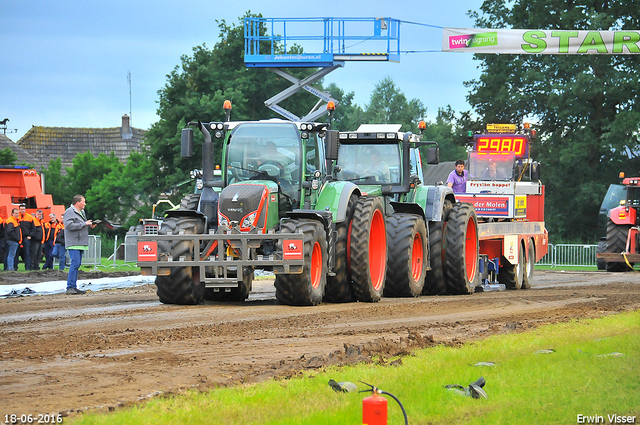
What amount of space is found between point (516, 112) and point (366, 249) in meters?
30.6

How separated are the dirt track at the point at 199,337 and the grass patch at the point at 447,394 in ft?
1.31

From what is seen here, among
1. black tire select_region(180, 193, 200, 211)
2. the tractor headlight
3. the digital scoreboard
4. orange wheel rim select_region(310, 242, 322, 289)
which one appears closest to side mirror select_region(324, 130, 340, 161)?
orange wheel rim select_region(310, 242, 322, 289)

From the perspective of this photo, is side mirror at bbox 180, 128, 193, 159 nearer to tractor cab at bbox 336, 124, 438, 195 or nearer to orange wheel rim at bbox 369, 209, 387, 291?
orange wheel rim at bbox 369, 209, 387, 291

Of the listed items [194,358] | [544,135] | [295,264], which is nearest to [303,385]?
[194,358]

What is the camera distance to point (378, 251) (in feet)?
49.6

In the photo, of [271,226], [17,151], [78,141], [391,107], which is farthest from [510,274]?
[391,107]

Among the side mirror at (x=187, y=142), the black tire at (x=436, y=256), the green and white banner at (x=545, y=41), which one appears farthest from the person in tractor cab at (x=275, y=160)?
the green and white banner at (x=545, y=41)

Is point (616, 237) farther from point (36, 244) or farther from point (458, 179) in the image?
point (36, 244)

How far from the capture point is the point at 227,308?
1312cm

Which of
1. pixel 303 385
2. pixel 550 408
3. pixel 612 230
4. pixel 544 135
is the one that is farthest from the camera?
pixel 544 135

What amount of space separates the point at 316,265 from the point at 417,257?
347 cm

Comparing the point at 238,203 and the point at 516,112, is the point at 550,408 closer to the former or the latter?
the point at 238,203

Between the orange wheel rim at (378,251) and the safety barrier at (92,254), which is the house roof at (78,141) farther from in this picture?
the orange wheel rim at (378,251)

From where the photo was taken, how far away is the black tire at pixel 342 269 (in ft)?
46.0
